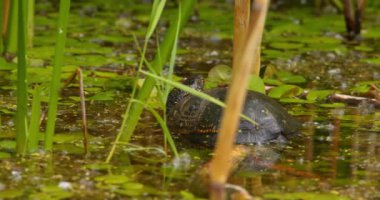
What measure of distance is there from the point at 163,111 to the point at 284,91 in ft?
2.07

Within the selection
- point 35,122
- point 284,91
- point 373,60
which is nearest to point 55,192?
point 35,122

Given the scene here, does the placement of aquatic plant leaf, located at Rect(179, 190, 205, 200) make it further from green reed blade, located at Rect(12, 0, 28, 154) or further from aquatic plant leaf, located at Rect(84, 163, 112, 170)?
green reed blade, located at Rect(12, 0, 28, 154)

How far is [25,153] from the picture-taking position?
117 inches

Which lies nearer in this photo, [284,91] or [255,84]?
[255,84]

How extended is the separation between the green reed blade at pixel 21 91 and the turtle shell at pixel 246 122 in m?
0.76

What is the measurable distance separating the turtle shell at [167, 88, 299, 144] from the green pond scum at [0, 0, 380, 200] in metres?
0.06

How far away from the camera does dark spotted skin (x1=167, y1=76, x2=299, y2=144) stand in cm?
340

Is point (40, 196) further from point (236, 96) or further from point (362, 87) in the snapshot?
point (362, 87)

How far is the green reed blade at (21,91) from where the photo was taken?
2781 mm

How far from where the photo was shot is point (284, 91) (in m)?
4.11

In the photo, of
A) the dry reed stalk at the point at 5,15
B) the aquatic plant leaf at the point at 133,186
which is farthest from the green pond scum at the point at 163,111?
the dry reed stalk at the point at 5,15

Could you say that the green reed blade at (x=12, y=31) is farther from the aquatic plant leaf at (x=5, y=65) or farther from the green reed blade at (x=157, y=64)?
the green reed blade at (x=157, y=64)

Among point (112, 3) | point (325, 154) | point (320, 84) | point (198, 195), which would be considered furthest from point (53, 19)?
point (198, 195)

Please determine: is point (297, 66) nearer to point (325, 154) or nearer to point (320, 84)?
point (320, 84)
